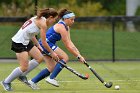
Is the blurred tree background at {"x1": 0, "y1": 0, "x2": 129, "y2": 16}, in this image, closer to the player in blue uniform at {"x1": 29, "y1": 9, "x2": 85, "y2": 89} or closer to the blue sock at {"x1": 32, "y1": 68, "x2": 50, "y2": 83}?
the player in blue uniform at {"x1": 29, "y1": 9, "x2": 85, "y2": 89}

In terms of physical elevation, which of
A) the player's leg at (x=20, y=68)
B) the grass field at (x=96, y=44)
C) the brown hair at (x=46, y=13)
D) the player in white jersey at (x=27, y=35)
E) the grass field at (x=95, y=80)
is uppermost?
the brown hair at (x=46, y=13)

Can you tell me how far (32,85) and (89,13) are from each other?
2030 centimetres

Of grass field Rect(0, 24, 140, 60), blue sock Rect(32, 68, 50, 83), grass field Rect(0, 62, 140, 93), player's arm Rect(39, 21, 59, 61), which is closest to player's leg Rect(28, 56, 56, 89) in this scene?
blue sock Rect(32, 68, 50, 83)

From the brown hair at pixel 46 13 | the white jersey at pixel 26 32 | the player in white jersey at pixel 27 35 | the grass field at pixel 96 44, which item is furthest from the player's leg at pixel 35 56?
the grass field at pixel 96 44

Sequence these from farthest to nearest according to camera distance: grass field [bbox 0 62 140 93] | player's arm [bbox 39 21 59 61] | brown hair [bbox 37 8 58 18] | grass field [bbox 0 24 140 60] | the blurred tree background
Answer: the blurred tree background < grass field [bbox 0 24 140 60] < grass field [bbox 0 62 140 93] < brown hair [bbox 37 8 58 18] < player's arm [bbox 39 21 59 61]

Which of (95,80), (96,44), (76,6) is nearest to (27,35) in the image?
(95,80)

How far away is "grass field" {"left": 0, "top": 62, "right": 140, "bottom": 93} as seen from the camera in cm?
1312

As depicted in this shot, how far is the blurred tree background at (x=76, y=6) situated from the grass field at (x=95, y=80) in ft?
34.9

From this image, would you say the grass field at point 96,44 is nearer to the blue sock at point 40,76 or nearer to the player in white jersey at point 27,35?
the blue sock at point 40,76

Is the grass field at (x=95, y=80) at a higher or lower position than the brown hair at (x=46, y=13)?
lower

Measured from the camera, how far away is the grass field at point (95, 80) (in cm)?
1312

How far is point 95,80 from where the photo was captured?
15.8 m

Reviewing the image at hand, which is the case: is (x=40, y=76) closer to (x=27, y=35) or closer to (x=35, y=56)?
(x=35, y=56)

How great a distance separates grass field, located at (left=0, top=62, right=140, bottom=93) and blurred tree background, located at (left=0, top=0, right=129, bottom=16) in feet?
34.9
